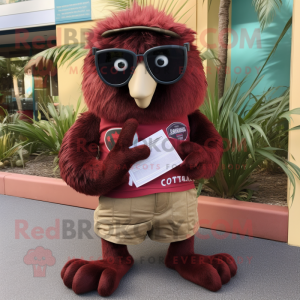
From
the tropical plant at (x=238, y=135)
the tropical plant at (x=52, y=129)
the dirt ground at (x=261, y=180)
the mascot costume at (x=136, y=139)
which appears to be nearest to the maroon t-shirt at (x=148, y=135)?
the mascot costume at (x=136, y=139)

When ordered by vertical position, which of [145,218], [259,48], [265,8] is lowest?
[145,218]

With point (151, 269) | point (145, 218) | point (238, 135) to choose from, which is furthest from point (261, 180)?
point (145, 218)

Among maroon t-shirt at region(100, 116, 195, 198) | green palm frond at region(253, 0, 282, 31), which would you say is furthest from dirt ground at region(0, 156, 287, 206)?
green palm frond at region(253, 0, 282, 31)

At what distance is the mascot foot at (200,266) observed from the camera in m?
1.20

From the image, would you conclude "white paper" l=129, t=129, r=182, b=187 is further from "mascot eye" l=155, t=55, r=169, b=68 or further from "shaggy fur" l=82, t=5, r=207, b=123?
"mascot eye" l=155, t=55, r=169, b=68

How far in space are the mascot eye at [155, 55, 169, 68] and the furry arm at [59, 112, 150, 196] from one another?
215 mm

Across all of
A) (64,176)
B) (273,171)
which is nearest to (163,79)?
(64,176)

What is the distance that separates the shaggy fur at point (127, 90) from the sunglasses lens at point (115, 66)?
0.06 m

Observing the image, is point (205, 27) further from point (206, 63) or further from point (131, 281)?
point (131, 281)

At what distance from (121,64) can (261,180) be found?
1672 mm

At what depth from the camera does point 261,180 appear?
2402mm

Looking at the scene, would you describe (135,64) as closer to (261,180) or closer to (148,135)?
(148,135)

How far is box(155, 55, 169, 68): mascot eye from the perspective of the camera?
3.64 feet

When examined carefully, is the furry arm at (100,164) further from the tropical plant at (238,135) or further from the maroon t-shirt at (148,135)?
the tropical plant at (238,135)
